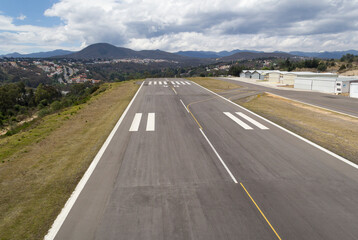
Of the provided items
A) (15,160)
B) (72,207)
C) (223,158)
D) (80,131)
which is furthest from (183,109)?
(72,207)

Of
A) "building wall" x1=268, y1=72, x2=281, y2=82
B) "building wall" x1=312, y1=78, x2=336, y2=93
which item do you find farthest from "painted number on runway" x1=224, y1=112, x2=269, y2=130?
"building wall" x1=268, y1=72, x2=281, y2=82

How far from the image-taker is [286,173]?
10977mm

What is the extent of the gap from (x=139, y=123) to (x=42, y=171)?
9.93 meters

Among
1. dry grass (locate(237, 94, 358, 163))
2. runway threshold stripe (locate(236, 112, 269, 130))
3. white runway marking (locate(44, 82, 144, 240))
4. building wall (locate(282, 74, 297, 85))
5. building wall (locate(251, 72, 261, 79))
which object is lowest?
white runway marking (locate(44, 82, 144, 240))

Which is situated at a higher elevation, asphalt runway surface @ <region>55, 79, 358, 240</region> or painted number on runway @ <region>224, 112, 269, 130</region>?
painted number on runway @ <region>224, 112, 269, 130</region>

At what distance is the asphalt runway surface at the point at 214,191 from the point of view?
23.5 feet

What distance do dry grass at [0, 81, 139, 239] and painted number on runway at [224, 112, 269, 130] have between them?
11939 millimetres

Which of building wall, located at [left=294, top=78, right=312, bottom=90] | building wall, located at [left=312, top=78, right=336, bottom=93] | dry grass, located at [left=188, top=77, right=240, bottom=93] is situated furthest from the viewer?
building wall, located at [left=294, top=78, right=312, bottom=90]

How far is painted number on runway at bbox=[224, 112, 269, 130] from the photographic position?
63.0 ft

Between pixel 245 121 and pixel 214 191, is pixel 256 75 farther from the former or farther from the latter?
pixel 214 191

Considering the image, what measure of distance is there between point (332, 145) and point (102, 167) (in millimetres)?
15270

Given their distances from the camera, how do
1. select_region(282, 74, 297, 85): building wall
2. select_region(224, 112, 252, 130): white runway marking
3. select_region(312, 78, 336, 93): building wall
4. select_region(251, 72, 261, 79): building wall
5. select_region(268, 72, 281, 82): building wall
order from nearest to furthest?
select_region(224, 112, 252, 130): white runway marking, select_region(312, 78, 336, 93): building wall, select_region(282, 74, 297, 85): building wall, select_region(268, 72, 281, 82): building wall, select_region(251, 72, 261, 79): building wall

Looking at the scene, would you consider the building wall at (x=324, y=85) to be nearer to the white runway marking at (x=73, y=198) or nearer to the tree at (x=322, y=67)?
the white runway marking at (x=73, y=198)

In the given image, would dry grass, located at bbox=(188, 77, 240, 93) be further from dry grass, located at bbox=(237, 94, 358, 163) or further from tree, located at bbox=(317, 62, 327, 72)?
tree, located at bbox=(317, 62, 327, 72)
